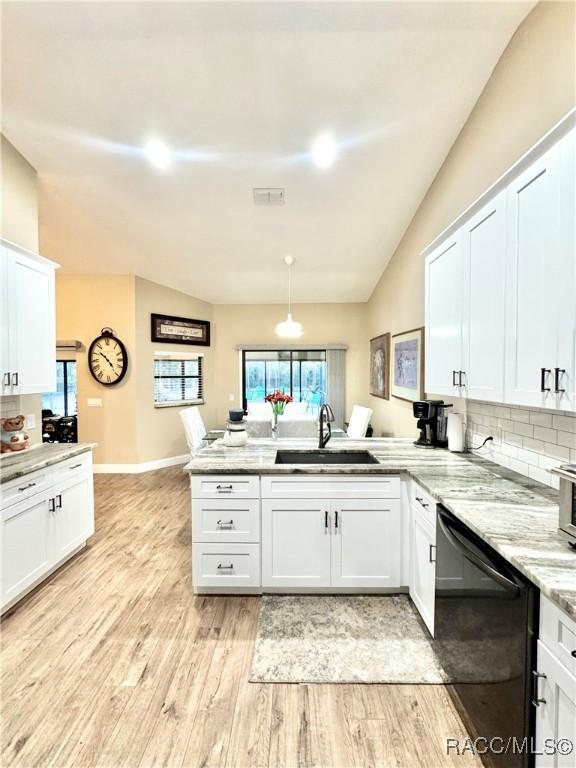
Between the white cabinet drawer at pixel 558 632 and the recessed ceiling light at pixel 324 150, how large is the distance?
3.24 metres

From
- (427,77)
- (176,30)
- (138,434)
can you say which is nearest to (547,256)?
(427,77)

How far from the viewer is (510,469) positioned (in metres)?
2.28

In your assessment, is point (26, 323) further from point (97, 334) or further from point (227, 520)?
point (97, 334)

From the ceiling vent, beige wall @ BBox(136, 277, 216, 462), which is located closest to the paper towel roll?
the ceiling vent

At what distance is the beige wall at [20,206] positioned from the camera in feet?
9.50

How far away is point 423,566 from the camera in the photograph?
7.01 feet

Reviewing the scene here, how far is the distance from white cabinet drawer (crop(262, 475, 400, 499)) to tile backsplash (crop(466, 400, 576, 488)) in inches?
28.2

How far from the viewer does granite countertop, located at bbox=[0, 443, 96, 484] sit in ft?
7.62

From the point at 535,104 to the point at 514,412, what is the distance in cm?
175

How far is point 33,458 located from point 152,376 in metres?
3.09

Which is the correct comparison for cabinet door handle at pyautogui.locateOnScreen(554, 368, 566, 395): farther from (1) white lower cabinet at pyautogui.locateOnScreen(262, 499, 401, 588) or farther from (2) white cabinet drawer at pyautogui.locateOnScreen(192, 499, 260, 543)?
(2) white cabinet drawer at pyautogui.locateOnScreen(192, 499, 260, 543)

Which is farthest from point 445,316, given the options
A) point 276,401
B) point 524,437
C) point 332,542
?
point 276,401

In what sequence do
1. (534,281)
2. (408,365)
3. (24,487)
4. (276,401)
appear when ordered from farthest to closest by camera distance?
(276,401)
(408,365)
(24,487)
(534,281)

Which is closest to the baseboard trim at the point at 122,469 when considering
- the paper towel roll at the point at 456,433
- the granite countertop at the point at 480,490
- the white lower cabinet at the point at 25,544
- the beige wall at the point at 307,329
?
the beige wall at the point at 307,329
